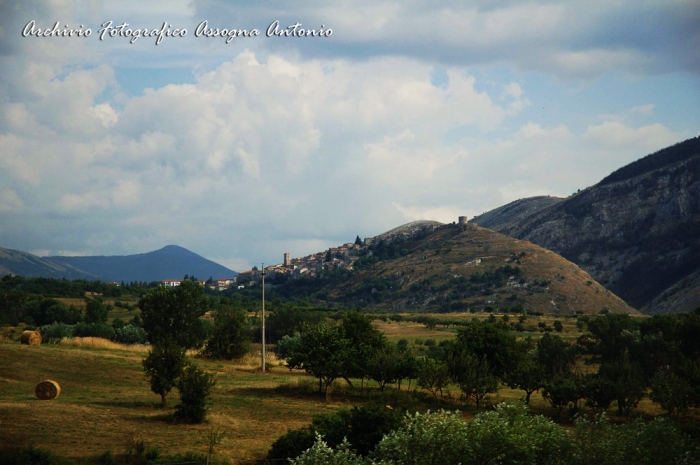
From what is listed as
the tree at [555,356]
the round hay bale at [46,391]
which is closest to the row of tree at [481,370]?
the tree at [555,356]

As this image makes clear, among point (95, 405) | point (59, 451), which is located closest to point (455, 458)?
point (59, 451)

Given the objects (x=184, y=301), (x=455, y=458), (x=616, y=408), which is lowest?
(x=616, y=408)

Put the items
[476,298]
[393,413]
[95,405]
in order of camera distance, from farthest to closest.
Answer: [476,298], [95,405], [393,413]

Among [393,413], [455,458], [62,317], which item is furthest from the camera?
[62,317]

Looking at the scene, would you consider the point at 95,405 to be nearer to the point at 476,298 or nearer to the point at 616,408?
the point at 616,408

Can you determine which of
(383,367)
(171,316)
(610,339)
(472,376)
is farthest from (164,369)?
(610,339)

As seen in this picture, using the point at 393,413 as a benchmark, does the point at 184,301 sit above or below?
above

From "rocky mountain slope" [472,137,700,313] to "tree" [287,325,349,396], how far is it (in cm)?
11601

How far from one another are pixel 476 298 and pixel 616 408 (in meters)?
98.9

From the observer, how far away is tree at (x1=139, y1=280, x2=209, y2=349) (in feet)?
200

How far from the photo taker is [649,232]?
173m

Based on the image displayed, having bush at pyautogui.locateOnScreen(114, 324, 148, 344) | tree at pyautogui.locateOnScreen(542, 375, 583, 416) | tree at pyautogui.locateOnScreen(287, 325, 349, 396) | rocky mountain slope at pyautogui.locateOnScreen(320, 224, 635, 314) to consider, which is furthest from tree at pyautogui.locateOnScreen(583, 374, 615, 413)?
rocky mountain slope at pyautogui.locateOnScreen(320, 224, 635, 314)

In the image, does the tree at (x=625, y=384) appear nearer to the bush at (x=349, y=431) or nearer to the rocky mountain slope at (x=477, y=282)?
the bush at (x=349, y=431)

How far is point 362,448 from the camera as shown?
Answer: 942 inches
